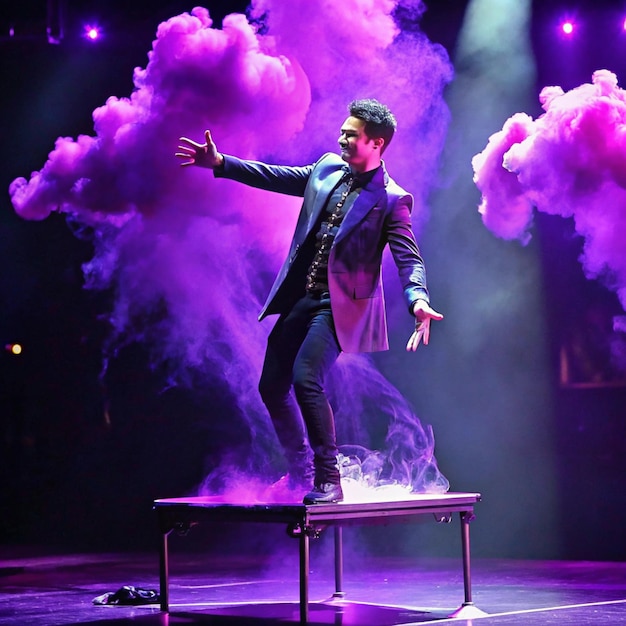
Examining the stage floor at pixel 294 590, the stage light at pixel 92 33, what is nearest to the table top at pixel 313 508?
the stage floor at pixel 294 590

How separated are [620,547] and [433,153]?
3015 millimetres

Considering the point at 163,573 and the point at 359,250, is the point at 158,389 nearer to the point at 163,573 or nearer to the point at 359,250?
the point at 163,573

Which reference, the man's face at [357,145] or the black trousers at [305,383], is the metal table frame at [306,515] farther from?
the man's face at [357,145]

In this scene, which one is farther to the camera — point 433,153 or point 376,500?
A: point 433,153

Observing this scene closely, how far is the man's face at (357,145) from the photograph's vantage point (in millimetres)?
4191

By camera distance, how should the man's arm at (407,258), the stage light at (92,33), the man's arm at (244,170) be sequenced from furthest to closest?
the stage light at (92,33) < the man's arm at (244,170) < the man's arm at (407,258)

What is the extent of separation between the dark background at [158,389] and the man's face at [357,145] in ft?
10.4

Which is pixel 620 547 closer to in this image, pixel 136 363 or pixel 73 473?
pixel 136 363

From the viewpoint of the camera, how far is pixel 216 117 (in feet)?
23.8

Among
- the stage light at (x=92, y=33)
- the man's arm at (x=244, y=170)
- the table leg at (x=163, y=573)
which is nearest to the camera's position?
the man's arm at (x=244, y=170)

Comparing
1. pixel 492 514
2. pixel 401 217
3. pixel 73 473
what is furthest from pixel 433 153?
pixel 73 473

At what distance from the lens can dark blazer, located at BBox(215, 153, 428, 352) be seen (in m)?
4.13

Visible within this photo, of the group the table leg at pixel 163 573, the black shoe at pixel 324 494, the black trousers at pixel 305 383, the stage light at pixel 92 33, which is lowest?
the table leg at pixel 163 573

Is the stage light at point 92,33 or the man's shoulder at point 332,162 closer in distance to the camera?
the man's shoulder at point 332,162
